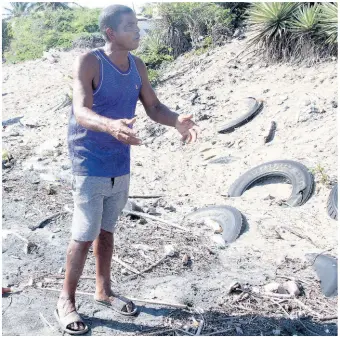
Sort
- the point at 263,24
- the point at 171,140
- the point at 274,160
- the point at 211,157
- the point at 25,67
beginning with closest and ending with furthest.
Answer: the point at 274,160 < the point at 211,157 < the point at 171,140 < the point at 263,24 < the point at 25,67

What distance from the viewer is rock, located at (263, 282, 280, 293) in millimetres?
4501

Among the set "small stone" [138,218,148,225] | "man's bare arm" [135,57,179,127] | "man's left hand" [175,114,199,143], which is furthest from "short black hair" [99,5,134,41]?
"small stone" [138,218,148,225]

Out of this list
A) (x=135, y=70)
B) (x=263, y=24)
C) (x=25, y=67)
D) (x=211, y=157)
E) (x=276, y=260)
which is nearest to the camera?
(x=135, y=70)

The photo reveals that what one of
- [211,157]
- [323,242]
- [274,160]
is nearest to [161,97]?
[211,157]

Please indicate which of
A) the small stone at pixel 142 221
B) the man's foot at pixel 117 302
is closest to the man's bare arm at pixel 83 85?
the man's foot at pixel 117 302

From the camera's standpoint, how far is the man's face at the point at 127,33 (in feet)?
11.7

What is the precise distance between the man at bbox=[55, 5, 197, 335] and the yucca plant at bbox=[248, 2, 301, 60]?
7.89 m

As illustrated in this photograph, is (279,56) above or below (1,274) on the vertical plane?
above

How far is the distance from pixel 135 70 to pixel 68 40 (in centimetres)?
1605

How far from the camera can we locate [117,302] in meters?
4.05

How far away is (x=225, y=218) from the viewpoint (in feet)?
21.1

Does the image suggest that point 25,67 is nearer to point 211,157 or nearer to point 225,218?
point 211,157

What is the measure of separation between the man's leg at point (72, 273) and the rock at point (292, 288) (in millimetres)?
1694

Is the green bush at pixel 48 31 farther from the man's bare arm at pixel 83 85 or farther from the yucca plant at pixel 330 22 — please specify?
the man's bare arm at pixel 83 85
